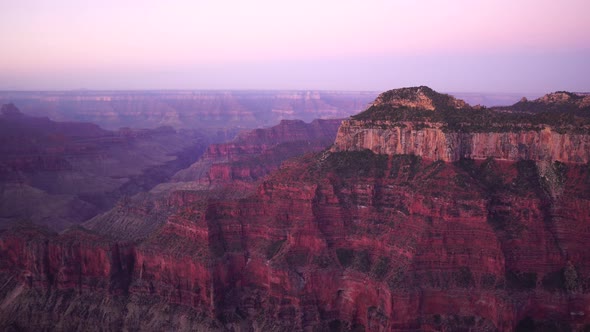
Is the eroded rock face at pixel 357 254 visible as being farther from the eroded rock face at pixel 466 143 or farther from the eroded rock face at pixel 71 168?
the eroded rock face at pixel 71 168

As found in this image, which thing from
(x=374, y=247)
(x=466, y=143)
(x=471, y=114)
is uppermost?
(x=471, y=114)

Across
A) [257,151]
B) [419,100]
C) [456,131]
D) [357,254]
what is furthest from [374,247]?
[257,151]

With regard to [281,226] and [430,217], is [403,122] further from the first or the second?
[281,226]

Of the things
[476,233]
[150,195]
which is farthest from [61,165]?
[476,233]

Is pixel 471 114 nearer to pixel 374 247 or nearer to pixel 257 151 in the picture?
pixel 374 247

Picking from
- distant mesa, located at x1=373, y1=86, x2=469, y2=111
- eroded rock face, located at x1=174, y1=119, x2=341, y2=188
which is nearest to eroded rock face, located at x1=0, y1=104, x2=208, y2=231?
eroded rock face, located at x1=174, y1=119, x2=341, y2=188

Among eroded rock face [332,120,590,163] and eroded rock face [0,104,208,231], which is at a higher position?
eroded rock face [332,120,590,163]

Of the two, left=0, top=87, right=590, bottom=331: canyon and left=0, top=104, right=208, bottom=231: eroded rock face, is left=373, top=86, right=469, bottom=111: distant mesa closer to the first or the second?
left=0, top=87, right=590, bottom=331: canyon

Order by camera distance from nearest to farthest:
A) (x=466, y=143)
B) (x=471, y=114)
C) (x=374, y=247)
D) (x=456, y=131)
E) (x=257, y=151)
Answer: (x=374, y=247)
(x=456, y=131)
(x=466, y=143)
(x=471, y=114)
(x=257, y=151)
